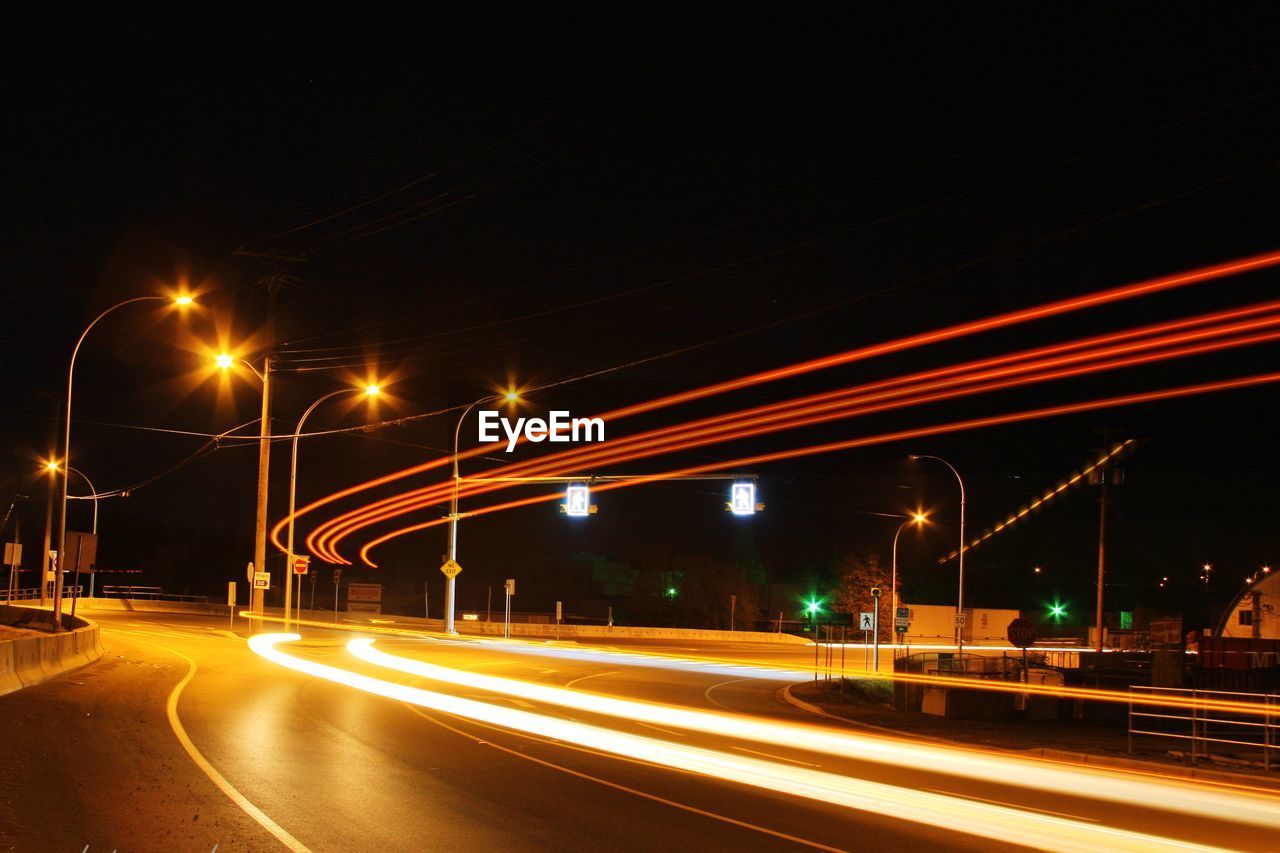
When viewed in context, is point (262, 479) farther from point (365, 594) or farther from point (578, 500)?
point (365, 594)

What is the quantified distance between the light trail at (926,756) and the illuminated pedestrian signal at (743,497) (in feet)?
45.9

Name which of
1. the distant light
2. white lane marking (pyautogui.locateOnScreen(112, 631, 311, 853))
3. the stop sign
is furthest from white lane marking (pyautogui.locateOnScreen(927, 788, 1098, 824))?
the distant light

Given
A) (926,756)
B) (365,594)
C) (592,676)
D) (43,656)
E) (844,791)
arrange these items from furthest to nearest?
(365,594), (592,676), (43,656), (926,756), (844,791)

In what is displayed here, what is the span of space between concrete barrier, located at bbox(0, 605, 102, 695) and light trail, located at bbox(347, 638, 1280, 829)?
26.4 feet

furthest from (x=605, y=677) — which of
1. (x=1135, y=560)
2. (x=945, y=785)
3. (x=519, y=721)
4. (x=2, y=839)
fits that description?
(x=1135, y=560)

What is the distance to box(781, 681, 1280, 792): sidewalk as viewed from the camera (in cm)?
1720

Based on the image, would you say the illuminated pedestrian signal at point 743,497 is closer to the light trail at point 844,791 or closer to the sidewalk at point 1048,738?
the sidewalk at point 1048,738

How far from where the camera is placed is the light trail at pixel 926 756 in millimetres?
13180

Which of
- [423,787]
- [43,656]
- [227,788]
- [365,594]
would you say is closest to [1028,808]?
[423,787]

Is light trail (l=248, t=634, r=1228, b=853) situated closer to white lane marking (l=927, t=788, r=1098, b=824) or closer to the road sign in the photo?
white lane marking (l=927, t=788, r=1098, b=824)

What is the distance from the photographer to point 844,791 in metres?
12.7

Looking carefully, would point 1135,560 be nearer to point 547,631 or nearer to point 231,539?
point 547,631

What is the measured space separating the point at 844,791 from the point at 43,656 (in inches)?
662

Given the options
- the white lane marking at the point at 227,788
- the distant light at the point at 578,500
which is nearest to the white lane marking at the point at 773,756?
the white lane marking at the point at 227,788
